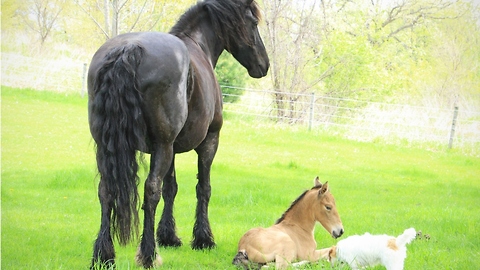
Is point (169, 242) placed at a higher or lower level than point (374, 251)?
lower

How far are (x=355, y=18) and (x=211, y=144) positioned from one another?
19301 millimetres

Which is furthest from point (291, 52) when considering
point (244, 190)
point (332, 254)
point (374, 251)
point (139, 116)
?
point (139, 116)

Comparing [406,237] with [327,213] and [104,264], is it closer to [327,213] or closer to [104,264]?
[327,213]

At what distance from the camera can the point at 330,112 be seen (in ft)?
69.0

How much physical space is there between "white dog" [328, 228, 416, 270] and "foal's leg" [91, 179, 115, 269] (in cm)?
192

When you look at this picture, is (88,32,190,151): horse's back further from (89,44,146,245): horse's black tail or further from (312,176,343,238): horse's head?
(312,176,343,238): horse's head

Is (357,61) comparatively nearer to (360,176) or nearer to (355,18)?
(355,18)

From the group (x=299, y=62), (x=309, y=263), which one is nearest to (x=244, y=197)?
(x=309, y=263)

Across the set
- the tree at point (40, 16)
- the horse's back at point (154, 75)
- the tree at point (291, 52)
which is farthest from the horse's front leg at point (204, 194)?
the tree at point (40, 16)

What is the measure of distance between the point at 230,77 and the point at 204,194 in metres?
13.3

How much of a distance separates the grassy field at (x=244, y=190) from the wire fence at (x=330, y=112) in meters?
1.76

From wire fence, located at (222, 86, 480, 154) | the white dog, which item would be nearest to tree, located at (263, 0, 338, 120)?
wire fence, located at (222, 86, 480, 154)

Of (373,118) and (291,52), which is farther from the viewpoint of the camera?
Result: (291,52)

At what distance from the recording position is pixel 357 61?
70.9ft
